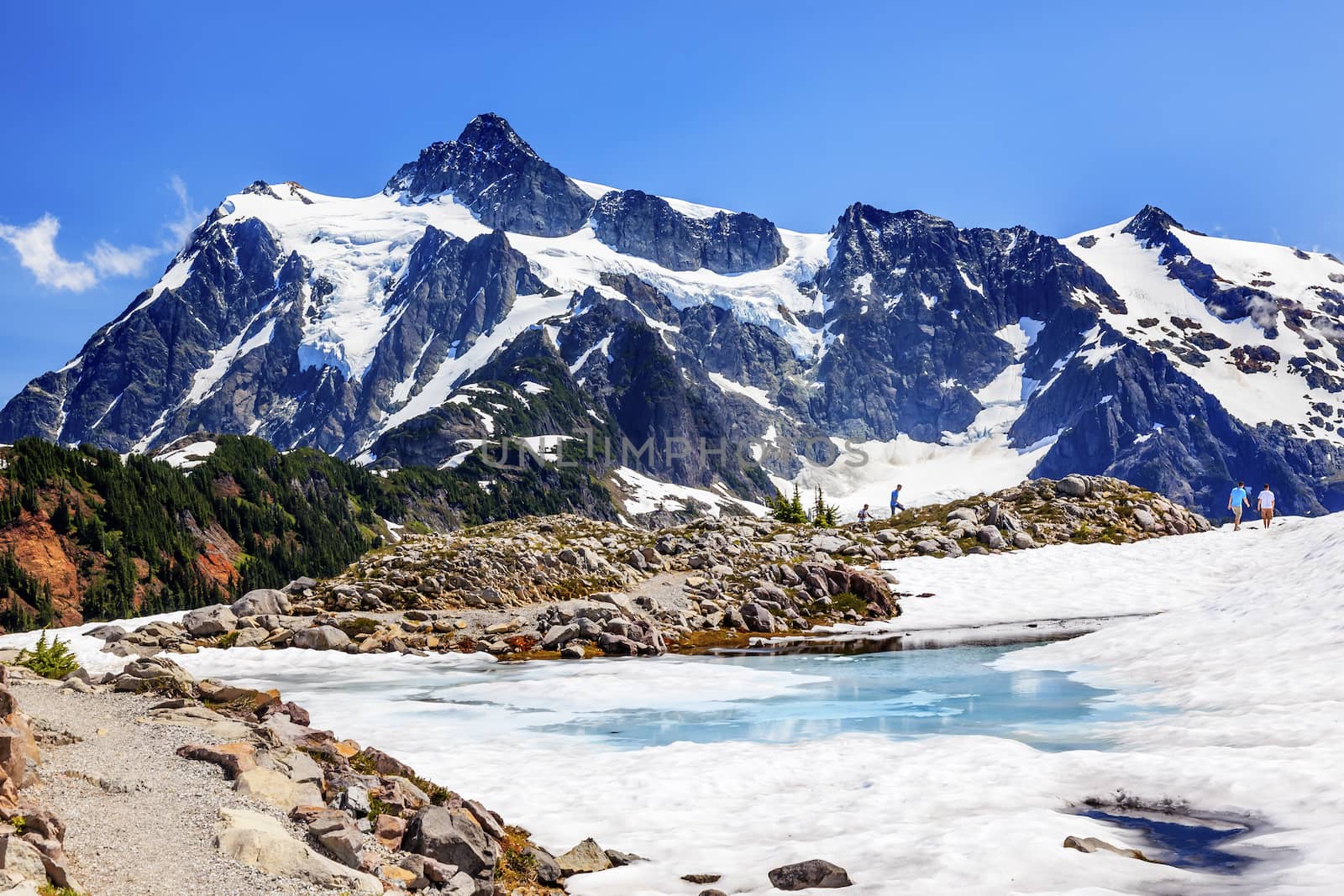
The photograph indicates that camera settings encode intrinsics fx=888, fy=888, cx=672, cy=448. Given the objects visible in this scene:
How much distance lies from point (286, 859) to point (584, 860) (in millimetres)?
4199

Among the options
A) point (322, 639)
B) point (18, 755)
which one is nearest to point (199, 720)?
point (18, 755)

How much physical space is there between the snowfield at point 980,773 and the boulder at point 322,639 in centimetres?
927

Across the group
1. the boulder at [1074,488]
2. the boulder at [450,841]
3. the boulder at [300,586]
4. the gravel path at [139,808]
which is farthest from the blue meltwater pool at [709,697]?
the boulder at [1074,488]

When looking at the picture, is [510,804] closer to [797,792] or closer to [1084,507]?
[797,792]

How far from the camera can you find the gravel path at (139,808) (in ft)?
29.6

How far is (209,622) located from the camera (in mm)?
41156

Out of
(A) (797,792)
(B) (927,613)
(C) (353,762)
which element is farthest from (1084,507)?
(C) (353,762)

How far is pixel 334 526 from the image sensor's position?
575 feet

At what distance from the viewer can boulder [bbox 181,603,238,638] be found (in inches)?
1617

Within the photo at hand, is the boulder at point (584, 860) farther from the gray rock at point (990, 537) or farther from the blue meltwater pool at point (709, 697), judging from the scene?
the gray rock at point (990, 537)

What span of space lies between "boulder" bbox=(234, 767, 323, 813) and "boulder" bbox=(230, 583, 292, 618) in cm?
3430

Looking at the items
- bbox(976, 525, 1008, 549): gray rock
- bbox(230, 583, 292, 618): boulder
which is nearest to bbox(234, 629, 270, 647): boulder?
bbox(230, 583, 292, 618): boulder

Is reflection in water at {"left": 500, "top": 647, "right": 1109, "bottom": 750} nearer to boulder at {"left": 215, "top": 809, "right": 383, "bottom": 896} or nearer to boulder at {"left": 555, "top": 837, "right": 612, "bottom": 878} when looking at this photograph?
boulder at {"left": 555, "top": 837, "right": 612, "bottom": 878}

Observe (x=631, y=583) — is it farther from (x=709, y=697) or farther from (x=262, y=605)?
(x=709, y=697)
